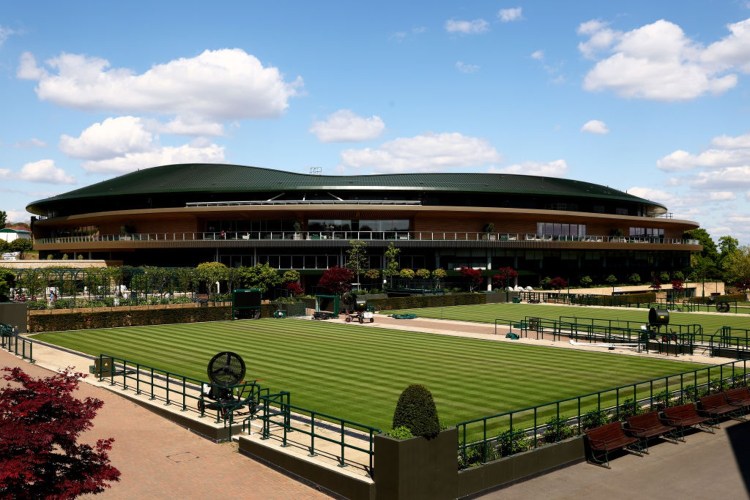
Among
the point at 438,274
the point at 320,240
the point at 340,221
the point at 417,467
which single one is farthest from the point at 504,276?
the point at 417,467

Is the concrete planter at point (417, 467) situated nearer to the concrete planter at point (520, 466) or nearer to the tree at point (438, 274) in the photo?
the concrete planter at point (520, 466)

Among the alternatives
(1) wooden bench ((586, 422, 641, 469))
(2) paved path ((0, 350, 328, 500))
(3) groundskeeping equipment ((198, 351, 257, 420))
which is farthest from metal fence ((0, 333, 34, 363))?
Result: (1) wooden bench ((586, 422, 641, 469))

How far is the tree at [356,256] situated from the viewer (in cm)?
8238

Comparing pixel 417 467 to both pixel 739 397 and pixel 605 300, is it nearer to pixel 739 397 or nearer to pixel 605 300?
pixel 739 397

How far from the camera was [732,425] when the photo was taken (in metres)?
23.0

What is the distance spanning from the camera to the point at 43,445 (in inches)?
443

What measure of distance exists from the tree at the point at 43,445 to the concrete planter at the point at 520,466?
839 cm

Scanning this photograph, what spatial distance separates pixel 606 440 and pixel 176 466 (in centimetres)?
1209

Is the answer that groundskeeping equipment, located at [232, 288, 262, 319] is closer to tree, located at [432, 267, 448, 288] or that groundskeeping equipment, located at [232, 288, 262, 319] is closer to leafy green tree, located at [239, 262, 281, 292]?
leafy green tree, located at [239, 262, 281, 292]

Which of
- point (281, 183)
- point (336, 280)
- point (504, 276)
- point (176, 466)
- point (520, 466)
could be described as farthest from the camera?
point (281, 183)

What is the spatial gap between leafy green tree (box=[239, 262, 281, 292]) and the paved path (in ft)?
166

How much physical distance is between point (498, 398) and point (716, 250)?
601ft

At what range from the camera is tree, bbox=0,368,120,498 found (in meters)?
11.1

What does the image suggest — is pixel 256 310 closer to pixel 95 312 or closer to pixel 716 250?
pixel 95 312
